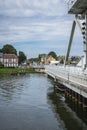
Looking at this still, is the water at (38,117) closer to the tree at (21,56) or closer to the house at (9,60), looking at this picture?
the house at (9,60)

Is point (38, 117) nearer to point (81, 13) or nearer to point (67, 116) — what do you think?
point (67, 116)

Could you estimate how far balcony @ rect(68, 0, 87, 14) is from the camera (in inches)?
1825

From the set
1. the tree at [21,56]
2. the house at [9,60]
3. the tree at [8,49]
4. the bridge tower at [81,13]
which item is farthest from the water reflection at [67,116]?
the tree at [21,56]

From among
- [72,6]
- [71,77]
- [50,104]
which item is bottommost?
[50,104]

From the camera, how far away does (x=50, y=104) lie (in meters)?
40.2

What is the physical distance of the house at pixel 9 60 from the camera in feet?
598

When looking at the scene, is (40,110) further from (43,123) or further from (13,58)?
(13,58)

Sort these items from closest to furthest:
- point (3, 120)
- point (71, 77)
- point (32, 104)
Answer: point (3, 120)
point (71, 77)
point (32, 104)

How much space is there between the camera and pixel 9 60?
183 m

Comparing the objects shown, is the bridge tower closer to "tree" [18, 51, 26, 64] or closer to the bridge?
the bridge

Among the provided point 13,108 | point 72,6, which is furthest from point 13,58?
point 13,108

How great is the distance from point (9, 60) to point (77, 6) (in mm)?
136455

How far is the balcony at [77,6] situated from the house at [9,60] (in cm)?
13156

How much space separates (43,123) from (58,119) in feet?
7.88
